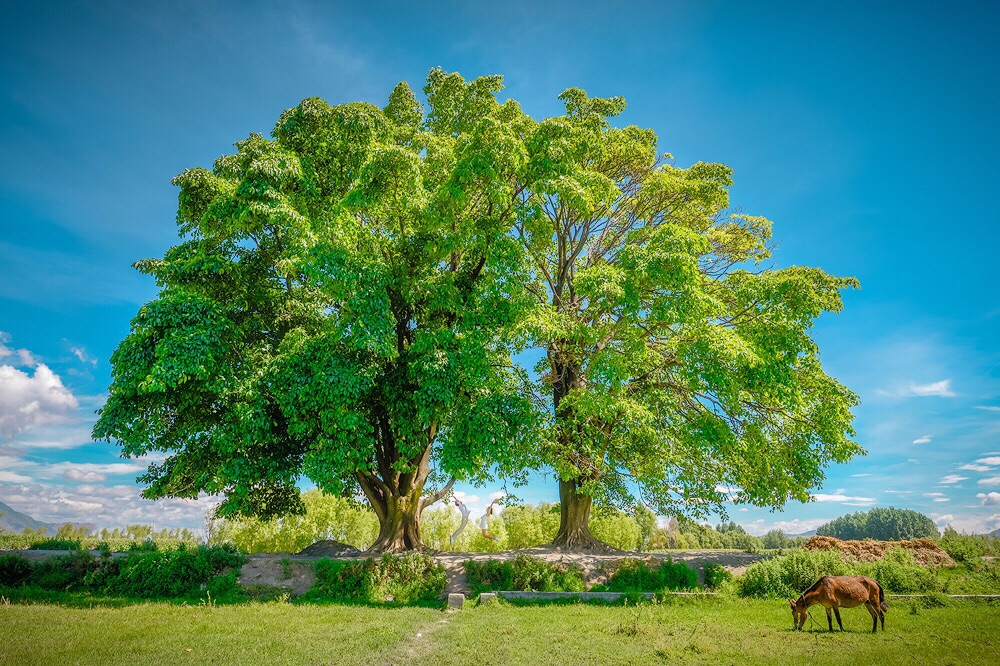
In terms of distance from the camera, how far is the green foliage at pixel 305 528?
3759cm

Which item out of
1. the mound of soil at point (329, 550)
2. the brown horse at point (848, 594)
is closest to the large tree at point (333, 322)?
the mound of soil at point (329, 550)

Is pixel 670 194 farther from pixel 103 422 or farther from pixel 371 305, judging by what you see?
pixel 103 422

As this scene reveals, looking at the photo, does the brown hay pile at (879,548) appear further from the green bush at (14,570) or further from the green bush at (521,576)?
the green bush at (14,570)

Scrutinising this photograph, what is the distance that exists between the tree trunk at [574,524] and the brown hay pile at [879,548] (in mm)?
9256

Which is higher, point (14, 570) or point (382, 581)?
point (14, 570)

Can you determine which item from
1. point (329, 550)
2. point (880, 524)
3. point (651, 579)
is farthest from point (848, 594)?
point (880, 524)

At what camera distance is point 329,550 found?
70.2 ft

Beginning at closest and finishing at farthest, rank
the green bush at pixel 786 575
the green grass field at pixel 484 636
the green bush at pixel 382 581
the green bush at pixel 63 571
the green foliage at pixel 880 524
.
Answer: the green grass field at pixel 484 636, the green bush at pixel 786 575, the green bush at pixel 382 581, the green bush at pixel 63 571, the green foliage at pixel 880 524

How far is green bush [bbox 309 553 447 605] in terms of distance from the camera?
1588 centimetres

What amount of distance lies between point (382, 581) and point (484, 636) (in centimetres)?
701

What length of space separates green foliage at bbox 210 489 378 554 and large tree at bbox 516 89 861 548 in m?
21.9

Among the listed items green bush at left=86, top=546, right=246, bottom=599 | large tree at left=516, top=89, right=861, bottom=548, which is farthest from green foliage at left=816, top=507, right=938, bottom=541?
green bush at left=86, top=546, right=246, bottom=599

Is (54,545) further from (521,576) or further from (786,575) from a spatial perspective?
(786,575)

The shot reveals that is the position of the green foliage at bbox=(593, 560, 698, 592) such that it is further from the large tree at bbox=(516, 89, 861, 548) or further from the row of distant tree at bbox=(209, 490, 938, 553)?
the row of distant tree at bbox=(209, 490, 938, 553)
